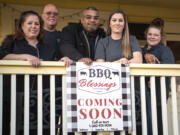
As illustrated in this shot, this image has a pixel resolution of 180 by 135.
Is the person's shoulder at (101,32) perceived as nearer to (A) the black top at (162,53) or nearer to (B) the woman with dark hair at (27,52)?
(A) the black top at (162,53)

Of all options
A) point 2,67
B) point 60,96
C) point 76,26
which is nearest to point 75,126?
point 60,96

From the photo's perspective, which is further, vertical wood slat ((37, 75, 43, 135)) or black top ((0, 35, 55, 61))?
black top ((0, 35, 55, 61))

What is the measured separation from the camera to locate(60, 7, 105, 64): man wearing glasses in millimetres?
2875

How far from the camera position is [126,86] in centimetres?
250

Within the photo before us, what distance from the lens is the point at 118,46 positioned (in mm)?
2695

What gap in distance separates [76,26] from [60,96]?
931 mm

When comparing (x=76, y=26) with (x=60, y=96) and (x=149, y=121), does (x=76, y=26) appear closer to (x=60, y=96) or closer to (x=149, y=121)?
(x=60, y=96)

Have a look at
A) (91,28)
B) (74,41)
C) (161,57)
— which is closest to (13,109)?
(74,41)

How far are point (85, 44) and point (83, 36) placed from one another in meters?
0.11

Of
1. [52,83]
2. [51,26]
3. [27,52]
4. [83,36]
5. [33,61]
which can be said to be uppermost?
[51,26]

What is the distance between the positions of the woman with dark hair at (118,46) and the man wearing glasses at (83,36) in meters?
0.26

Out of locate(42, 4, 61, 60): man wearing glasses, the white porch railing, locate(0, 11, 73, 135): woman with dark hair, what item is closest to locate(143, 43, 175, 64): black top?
the white porch railing

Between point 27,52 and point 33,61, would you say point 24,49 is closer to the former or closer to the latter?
point 27,52

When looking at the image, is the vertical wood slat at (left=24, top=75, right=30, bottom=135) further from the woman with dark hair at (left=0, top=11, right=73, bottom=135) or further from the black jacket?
the black jacket
